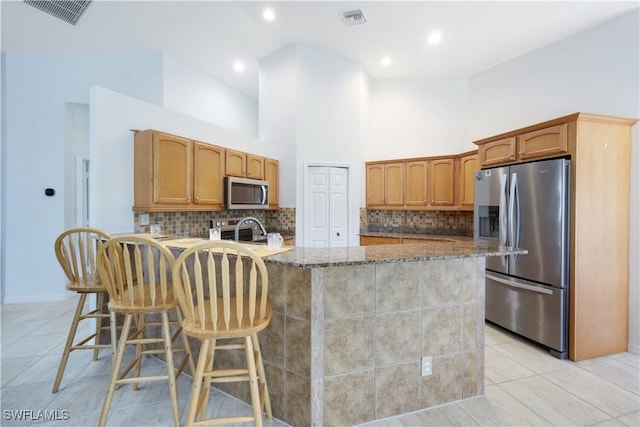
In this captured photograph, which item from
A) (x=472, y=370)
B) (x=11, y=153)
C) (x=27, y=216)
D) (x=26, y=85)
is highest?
(x=26, y=85)

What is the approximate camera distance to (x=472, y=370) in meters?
2.11

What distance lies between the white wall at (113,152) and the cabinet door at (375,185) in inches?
125

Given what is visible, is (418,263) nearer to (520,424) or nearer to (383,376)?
(383,376)

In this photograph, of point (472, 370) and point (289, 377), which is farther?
point (472, 370)

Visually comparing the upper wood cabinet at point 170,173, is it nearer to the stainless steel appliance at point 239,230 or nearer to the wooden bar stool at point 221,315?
the stainless steel appliance at point 239,230

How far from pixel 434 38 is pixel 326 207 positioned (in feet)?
8.85

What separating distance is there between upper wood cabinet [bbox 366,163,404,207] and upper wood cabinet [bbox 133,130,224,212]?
2671 mm

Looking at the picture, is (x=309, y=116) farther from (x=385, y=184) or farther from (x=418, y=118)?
(x=418, y=118)

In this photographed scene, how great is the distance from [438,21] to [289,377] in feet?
13.3

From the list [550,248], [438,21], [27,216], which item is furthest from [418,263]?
[27,216]

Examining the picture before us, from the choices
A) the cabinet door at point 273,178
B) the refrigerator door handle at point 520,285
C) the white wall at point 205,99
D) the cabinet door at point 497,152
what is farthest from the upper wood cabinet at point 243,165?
the refrigerator door handle at point 520,285

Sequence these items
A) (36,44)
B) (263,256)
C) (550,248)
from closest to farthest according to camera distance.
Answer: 1. (263,256)
2. (550,248)
3. (36,44)

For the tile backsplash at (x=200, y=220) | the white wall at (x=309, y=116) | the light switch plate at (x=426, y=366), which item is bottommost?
the light switch plate at (x=426, y=366)

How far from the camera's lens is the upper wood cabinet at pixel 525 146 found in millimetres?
2816
